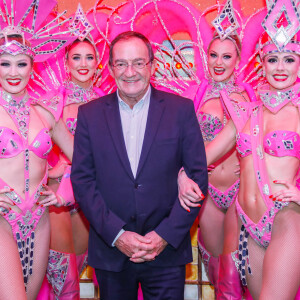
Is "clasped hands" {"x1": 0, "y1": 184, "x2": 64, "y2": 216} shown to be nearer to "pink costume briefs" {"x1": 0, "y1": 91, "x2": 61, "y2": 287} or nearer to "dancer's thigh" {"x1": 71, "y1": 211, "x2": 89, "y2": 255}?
"pink costume briefs" {"x1": 0, "y1": 91, "x2": 61, "y2": 287}

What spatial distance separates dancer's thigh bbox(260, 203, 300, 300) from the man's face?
101 centimetres

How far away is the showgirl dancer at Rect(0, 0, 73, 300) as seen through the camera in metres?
3.10

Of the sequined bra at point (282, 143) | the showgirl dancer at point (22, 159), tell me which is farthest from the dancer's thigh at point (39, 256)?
the sequined bra at point (282, 143)

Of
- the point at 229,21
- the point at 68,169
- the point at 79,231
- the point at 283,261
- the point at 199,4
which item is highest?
the point at 199,4

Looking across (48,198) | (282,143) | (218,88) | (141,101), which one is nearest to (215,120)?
(218,88)

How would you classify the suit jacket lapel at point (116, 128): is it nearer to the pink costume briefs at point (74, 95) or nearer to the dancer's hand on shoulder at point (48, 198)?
the dancer's hand on shoulder at point (48, 198)

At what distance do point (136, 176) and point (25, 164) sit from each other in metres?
0.69

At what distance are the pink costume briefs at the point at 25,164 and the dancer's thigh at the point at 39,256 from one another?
0.03 m

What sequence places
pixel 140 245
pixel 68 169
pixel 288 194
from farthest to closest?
pixel 68 169 → pixel 288 194 → pixel 140 245

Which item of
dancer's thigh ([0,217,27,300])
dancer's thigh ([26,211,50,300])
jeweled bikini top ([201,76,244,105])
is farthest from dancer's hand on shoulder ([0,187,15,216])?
jeweled bikini top ([201,76,244,105])

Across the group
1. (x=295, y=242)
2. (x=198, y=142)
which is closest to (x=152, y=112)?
(x=198, y=142)

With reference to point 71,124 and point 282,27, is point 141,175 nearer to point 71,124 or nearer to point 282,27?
point 282,27

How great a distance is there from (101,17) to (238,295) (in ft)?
8.02

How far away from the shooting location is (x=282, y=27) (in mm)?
3205
